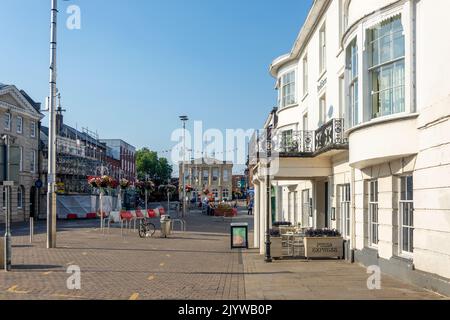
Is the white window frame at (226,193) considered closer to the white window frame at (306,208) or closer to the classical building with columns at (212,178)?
the classical building with columns at (212,178)

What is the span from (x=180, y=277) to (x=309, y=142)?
8608mm

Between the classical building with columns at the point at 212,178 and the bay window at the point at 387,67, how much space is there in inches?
3670

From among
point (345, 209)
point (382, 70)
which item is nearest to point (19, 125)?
point (345, 209)

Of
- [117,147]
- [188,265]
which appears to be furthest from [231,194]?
[188,265]

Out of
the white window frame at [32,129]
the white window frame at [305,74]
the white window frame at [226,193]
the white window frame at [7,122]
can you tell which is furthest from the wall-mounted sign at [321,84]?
the white window frame at [226,193]

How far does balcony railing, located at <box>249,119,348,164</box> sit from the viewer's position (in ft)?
56.4

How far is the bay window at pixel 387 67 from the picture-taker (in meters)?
12.4

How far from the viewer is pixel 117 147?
98.1 metres

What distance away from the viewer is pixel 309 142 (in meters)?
20.2

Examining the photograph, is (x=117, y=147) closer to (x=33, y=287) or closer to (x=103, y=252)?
(x=103, y=252)

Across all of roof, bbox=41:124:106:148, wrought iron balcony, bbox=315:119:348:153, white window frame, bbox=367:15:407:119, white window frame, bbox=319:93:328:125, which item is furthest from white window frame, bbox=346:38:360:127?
roof, bbox=41:124:106:148

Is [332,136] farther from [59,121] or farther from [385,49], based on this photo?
[59,121]

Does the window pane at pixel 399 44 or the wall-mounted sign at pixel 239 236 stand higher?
the window pane at pixel 399 44
